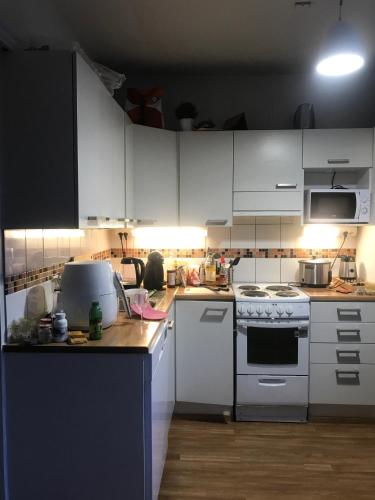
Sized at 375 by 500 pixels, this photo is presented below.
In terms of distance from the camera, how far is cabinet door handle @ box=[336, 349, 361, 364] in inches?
108

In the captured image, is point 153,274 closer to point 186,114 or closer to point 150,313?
point 150,313

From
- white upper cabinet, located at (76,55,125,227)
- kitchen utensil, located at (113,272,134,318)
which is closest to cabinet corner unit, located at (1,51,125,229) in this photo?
white upper cabinet, located at (76,55,125,227)

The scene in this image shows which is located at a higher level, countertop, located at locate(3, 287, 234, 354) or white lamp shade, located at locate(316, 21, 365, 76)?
white lamp shade, located at locate(316, 21, 365, 76)

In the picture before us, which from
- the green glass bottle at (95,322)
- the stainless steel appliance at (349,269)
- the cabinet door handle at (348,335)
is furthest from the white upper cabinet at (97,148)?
the stainless steel appliance at (349,269)

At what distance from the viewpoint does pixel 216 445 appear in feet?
8.03

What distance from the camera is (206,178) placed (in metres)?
2.98

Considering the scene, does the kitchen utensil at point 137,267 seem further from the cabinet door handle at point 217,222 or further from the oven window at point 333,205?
the oven window at point 333,205

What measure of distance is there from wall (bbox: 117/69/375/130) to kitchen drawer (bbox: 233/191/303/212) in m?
0.67

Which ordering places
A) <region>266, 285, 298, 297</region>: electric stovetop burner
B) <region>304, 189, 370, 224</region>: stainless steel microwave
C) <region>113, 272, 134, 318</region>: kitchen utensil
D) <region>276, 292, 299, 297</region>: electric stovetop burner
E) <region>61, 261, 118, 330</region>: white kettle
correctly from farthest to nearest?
<region>266, 285, 298, 297</region>: electric stovetop burner, <region>304, 189, 370, 224</region>: stainless steel microwave, <region>276, 292, 299, 297</region>: electric stovetop burner, <region>113, 272, 134, 318</region>: kitchen utensil, <region>61, 261, 118, 330</region>: white kettle

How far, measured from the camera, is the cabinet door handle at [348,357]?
8.97 ft

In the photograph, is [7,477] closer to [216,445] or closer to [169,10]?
[216,445]

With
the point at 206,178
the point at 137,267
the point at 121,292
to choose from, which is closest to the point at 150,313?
the point at 121,292

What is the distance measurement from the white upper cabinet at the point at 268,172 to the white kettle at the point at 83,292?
149 centimetres

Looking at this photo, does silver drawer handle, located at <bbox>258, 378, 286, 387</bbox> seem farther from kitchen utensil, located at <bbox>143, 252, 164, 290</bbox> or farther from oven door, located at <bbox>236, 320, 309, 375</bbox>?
kitchen utensil, located at <bbox>143, 252, 164, 290</bbox>
